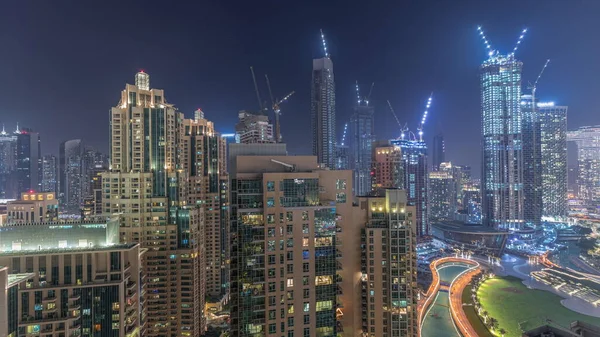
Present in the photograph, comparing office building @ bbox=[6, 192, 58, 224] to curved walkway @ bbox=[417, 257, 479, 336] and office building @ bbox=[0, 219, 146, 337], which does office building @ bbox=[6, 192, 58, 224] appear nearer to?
office building @ bbox=[0, 219, 146, 337]

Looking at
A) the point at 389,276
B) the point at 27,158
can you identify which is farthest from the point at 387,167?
the point at 27,158

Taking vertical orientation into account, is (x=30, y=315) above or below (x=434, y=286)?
above

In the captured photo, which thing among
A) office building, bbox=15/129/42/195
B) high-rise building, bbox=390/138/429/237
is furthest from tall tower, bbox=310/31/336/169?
office building, bbox=15/129/42/195

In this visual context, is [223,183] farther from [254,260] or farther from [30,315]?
[254,260]

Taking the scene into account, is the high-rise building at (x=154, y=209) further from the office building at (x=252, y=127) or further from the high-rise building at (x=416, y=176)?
the high-rise building at (x=416, y=176)

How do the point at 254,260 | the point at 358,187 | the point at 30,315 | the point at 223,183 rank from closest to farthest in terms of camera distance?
the point at 254,260 → the point at 30,315 → the point at 223,183 → the point at 358,187

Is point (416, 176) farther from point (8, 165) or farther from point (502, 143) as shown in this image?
point (8, 165)

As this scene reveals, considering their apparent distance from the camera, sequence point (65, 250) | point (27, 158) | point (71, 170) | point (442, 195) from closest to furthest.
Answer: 1. point (65, 250)
2. point (27, 158)
3. point (71, 170)
4. point (442, 195)

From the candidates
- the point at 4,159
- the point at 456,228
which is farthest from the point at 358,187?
the point at 4,159
